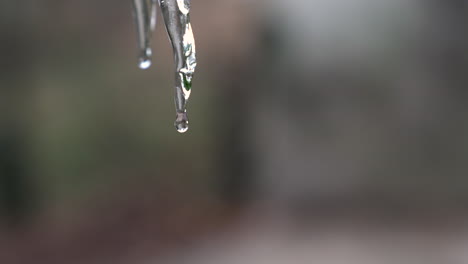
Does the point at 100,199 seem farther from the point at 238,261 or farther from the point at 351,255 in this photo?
the point at 351,255

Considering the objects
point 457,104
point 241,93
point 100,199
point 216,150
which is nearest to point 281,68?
point 241,93

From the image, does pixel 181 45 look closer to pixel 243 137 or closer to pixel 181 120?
pixel 181 120

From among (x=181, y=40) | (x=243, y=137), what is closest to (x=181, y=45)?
(x=181, y=40)

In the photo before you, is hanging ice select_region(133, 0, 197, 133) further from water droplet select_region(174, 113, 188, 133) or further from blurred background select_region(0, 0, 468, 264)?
blurred background select_region(0, 0, 468, 264)

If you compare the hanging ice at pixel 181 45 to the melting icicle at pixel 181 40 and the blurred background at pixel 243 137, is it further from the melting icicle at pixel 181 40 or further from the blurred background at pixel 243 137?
the blurred background at pixel 243 137

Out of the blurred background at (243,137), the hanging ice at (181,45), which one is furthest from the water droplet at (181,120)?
the blurred background at (243,137)

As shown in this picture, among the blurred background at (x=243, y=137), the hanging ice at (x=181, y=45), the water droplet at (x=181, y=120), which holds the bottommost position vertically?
the blurred background at (x=243, y=137)

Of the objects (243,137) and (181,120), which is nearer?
(181,120)
